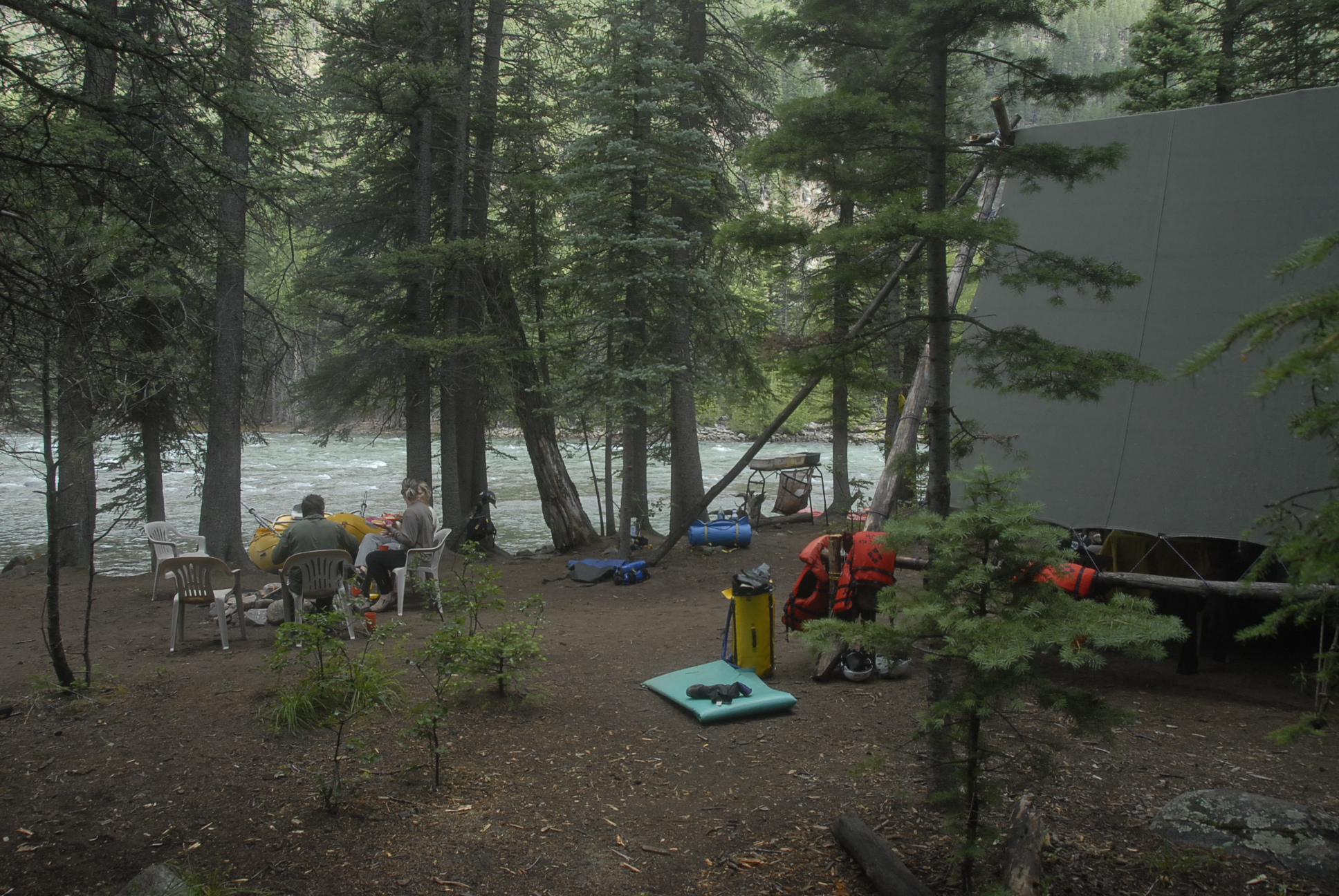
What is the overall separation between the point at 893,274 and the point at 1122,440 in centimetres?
235

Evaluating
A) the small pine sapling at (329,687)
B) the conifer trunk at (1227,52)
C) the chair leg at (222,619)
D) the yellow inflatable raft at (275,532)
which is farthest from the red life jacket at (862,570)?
the conifer trunk at (1227,52)

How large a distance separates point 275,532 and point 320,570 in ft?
12.9

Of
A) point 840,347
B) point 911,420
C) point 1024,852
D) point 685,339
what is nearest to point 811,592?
point 911,420

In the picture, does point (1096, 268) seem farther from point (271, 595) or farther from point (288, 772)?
point (271, 595)

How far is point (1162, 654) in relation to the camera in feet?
9.11

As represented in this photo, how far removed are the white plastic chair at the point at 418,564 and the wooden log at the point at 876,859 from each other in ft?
16.8

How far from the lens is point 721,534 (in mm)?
11539

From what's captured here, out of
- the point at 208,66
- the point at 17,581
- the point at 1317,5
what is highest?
the point at 1317,5

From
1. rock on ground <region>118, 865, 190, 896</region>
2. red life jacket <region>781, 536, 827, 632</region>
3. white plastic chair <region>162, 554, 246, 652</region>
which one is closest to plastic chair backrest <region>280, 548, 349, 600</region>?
white plastic chair <region>162, 554, 246, 652</region>

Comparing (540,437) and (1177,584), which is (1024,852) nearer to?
(1177,584)

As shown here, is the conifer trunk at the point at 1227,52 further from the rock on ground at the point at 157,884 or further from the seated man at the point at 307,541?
the rock on ground at the point at 157,884

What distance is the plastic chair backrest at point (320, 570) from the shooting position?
6.69m

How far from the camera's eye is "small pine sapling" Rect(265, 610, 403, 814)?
4.14 meters

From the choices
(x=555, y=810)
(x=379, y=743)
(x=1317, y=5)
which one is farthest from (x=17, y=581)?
(x=1317, y=5)
